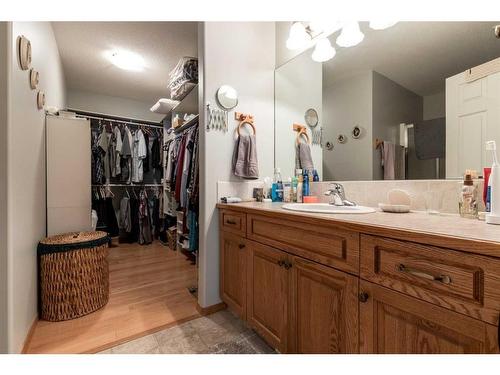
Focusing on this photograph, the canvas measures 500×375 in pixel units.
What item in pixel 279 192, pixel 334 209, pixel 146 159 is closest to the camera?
pixel 334 209

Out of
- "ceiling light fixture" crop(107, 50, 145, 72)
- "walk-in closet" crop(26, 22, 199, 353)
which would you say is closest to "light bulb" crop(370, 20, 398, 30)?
"walk-in closet" crop(26, 22, 199, 353)

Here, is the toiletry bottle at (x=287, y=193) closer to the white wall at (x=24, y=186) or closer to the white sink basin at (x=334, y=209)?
the white sink basin at (x=334, y=209)

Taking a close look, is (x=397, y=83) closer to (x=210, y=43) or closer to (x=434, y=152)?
(x=434, y=152)

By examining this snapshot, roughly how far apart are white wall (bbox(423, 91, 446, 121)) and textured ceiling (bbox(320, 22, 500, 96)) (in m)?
0.03

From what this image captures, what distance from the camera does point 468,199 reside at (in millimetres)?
884

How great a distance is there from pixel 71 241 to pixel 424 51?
2424mm

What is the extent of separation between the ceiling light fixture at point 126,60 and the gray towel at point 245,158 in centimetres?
189

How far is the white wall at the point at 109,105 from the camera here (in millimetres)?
3498

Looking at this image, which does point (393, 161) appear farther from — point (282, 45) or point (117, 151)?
point (117, 151)

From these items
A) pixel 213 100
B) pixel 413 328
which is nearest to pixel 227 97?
pixel 213 100

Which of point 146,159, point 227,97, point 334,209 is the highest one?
point 227,97

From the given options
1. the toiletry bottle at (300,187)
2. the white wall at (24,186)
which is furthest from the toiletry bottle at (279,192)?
the white wall at (24,186)

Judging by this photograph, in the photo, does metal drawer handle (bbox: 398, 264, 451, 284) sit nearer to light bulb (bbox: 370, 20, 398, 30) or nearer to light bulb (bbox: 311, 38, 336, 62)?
light bulb (bbox: 370, 20, 398, 30)
